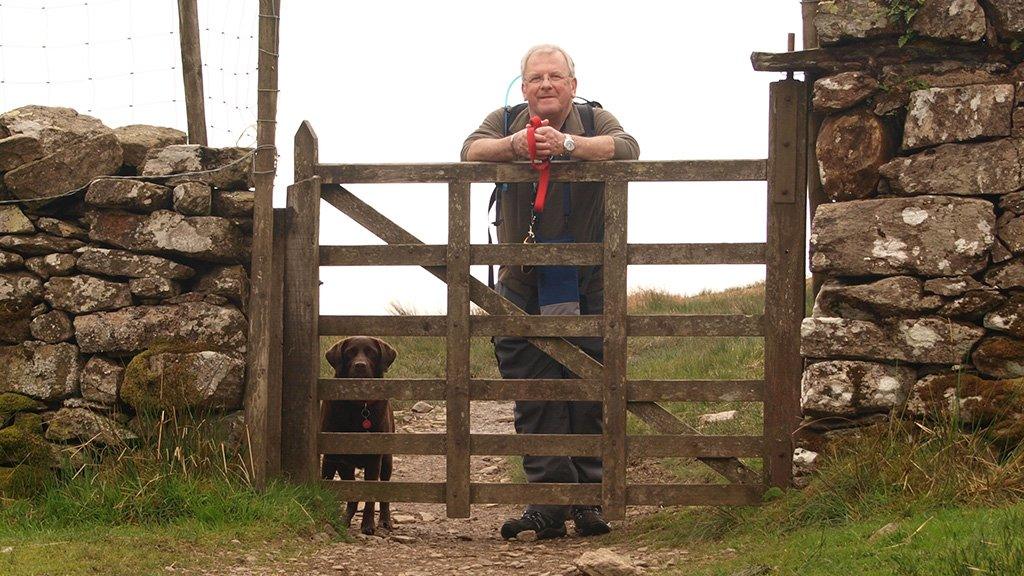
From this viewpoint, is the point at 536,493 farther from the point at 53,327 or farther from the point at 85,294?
the point at 53,327

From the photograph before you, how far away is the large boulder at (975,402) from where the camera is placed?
579cm

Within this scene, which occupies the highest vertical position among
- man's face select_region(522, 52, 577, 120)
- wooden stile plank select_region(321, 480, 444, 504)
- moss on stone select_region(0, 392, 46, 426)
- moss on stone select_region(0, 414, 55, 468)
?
man's face select_region(522, 52, 577, 120)

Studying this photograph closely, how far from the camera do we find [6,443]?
21.7 feet

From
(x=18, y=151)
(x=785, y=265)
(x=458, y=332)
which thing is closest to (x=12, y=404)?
(x=18, y=151)

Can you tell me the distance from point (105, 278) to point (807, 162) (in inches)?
162

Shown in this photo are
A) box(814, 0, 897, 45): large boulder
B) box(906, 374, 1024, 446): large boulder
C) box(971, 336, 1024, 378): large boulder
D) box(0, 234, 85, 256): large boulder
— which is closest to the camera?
box(906, 374, 1024, 446): large boulder

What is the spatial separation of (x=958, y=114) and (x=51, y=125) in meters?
5.25

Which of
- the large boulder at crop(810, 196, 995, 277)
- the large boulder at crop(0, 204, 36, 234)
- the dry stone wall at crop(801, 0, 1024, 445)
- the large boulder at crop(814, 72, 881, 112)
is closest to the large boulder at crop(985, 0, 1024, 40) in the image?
the dry stone wall at crop(801, 0, 1024, 445)

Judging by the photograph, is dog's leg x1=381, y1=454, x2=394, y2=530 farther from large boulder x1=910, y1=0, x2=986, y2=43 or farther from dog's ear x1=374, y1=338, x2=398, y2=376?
large boulder x1=910, y1=0, x2=986, y2=43

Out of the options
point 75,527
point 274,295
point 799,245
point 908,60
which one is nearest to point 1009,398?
point 799,245

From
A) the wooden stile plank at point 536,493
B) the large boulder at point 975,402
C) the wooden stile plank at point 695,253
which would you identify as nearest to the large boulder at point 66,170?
the wooden stile plank at point 536,493

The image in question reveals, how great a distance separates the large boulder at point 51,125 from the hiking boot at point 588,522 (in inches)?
147

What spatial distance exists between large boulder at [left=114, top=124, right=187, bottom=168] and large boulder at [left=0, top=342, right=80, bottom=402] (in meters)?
1.20

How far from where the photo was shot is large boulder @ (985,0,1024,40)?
19.7 feet
